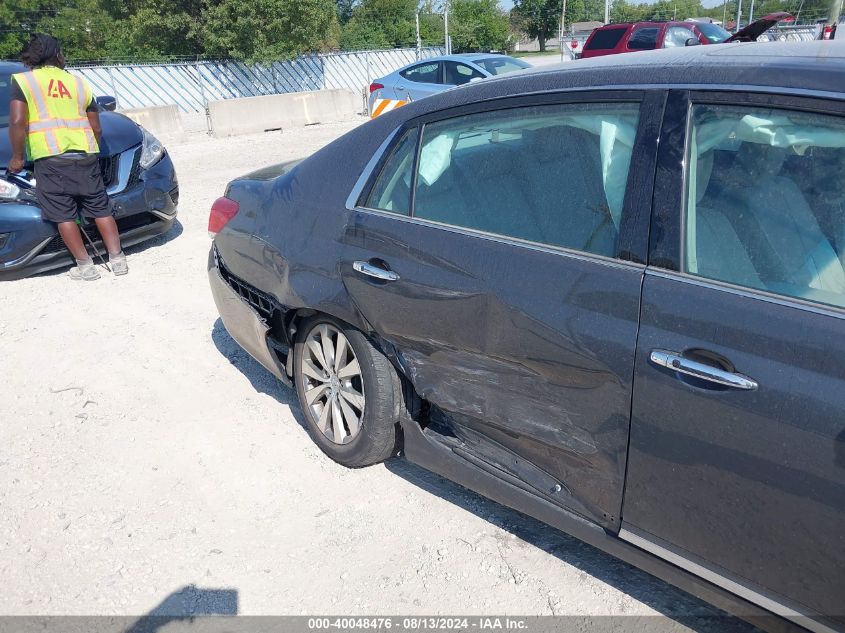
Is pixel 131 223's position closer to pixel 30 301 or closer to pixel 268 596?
pixel 30 301

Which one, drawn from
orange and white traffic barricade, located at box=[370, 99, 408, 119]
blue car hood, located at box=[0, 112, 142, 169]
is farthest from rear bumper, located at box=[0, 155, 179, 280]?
orange and white traffic barricade, located at box=[370, 99, 408, 119]

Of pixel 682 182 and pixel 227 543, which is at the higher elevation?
pixel 682 182

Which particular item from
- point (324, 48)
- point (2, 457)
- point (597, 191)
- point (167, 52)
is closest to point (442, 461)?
point (597, 191)

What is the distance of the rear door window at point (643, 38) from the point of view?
1861 centimetres

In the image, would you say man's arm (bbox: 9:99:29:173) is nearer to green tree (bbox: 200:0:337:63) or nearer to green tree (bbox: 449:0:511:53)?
green tree (bbox: 200:0:337:63)

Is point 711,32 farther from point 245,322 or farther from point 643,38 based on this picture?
point 245,322

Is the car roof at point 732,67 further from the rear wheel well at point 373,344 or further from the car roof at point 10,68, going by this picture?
the car roof at point 10,68

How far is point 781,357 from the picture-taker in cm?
179

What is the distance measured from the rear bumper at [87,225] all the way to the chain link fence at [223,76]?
1612 cm

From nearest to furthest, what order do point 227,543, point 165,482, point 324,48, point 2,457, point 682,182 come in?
point 682,182, point 227,543, point 165,482, point 2,457, point 324,48

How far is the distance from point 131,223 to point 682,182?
18.0ft

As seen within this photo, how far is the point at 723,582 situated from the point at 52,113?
5514mm

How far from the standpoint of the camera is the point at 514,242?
244 cm

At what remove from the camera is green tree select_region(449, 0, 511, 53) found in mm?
46688
